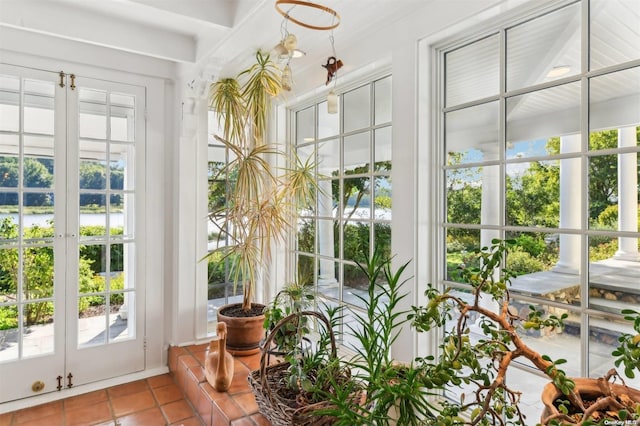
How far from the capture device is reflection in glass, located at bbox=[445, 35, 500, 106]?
1560mm

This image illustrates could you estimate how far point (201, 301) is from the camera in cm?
276

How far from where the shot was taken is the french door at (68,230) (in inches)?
89.2

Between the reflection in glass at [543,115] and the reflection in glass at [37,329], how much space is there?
284 centimetres

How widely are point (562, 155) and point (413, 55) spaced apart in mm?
784

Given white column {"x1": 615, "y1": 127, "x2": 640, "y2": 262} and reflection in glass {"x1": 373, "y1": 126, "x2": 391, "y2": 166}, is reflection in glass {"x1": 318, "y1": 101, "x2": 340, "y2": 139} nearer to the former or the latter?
reflection in glass {"x1": 373, "y1": 126, "x2": 391, "y2": 166}

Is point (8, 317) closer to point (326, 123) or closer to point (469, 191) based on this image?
point (326, 123)

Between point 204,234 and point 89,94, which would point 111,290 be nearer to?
point 204,234

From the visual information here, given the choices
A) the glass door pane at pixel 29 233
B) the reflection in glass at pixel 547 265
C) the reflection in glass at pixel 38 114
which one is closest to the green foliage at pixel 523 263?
the reflection in glass at pixel 547 265

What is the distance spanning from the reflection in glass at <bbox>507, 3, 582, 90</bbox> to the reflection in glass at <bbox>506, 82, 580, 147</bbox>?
54 mm

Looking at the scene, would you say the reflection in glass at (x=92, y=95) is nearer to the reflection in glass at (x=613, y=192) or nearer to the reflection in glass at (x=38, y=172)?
the reflection in glass at (x=38, y=172)

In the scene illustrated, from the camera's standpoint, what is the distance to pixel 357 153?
2281 mm

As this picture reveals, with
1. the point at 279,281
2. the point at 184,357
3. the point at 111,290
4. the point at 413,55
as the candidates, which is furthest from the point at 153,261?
the point at 413,55

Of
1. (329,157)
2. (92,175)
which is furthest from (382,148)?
(92,175)

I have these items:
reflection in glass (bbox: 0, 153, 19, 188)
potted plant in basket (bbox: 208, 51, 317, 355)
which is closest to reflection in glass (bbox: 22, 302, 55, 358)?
reflection in glass (bbox: 0, 153, 19, 188)
